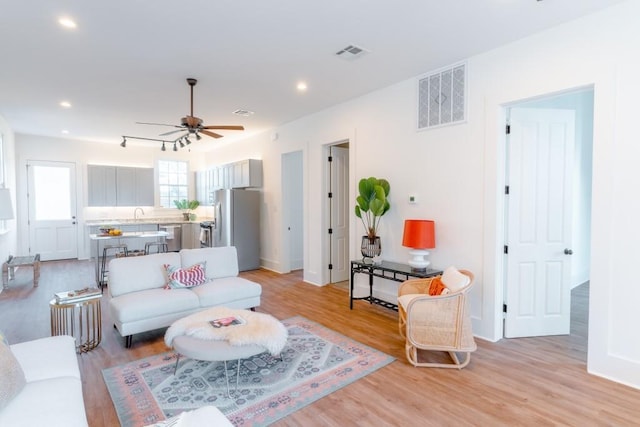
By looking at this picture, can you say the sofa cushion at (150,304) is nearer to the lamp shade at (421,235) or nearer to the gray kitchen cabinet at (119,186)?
the lamp shade at (421,235)

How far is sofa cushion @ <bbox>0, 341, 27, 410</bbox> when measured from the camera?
5.10 ft

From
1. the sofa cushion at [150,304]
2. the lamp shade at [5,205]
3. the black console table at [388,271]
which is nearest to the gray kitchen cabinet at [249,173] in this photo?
the black console table at [388,271]

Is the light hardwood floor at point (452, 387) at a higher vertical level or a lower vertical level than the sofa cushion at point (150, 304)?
lower

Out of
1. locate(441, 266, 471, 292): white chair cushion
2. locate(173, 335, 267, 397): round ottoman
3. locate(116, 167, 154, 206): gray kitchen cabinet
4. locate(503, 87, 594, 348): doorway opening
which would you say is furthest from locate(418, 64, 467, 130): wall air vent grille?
locate(116, 167, 154, 206): gray kitchen cabinet

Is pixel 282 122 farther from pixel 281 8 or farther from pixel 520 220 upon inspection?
pixel 520 220

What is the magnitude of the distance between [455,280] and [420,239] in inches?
28.3

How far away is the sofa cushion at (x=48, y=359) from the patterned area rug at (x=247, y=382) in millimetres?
A: 486

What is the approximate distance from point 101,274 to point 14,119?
3.38 metres

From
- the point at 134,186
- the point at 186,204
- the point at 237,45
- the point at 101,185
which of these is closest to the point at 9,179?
the point at 101,185

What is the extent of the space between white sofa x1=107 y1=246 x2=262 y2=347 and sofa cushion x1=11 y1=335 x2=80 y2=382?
90 cm

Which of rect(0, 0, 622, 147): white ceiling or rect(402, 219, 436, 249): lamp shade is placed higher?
rect(0, 0, 622, 147): white ceiling

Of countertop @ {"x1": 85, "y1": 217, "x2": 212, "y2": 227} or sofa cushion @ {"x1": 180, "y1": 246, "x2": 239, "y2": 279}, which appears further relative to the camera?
countertop @ {"x1": 85, "y1": 217, "x2": 212, "y2": 227}

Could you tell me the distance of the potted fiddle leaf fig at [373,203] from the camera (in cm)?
418

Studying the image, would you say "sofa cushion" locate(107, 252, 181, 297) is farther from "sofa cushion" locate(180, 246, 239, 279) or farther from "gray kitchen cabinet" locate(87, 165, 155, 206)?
"gray kitchen cabinet" locate(87, 165, 155, 206)
